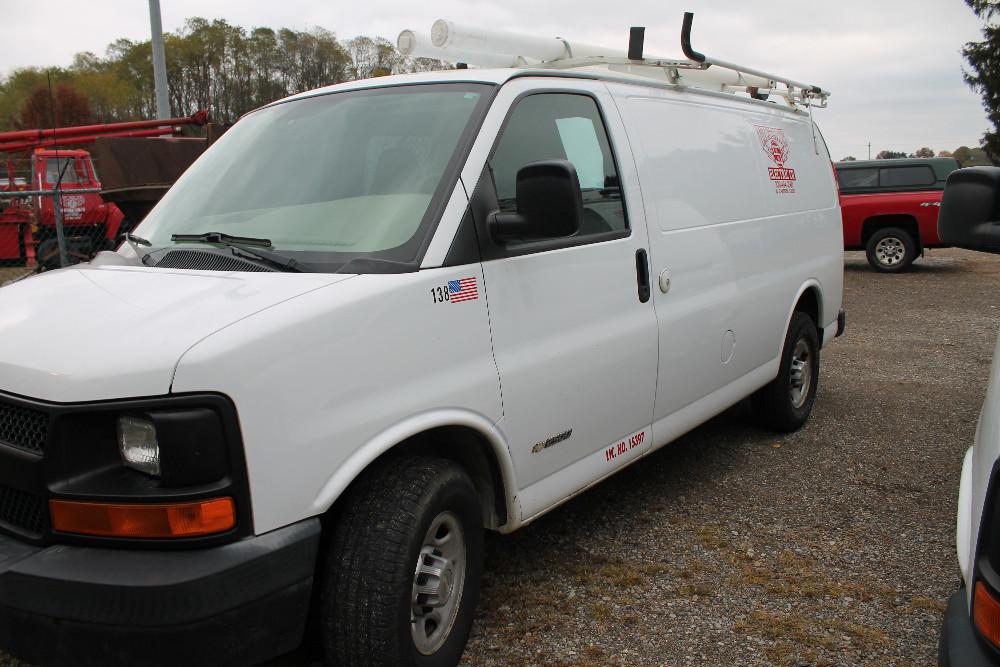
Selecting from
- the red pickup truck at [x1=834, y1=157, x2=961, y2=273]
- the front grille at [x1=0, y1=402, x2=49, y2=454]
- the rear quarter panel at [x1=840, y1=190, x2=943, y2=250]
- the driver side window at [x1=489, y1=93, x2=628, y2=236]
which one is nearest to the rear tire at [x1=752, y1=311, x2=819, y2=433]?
the driver side window at [x1=489, y1=93, x2=628, y2=236]

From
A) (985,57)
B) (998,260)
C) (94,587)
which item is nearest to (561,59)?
(94,587)

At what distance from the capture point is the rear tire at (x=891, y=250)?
51.1ft

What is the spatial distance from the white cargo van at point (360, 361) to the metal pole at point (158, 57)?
8.93 metres

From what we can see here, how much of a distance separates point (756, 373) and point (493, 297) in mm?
2473

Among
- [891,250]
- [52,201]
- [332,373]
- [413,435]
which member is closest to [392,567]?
[413,435]

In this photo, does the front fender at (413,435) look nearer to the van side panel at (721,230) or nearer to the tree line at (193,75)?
the van side panel at (721,230)

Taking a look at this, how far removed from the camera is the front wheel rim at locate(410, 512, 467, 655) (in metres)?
2.69

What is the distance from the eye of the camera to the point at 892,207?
15.5 meters

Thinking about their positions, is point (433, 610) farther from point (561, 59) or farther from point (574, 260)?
point (561, 59)

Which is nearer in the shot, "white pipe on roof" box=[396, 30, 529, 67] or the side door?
the side door

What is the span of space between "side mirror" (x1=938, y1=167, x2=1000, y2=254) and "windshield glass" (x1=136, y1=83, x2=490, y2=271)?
5.09 ft

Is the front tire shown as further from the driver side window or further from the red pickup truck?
the red pickup truck

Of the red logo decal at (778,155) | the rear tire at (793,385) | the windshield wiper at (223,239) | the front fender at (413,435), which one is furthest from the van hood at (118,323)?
the rear tire at (793,385)

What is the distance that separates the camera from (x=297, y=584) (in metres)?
2.27
